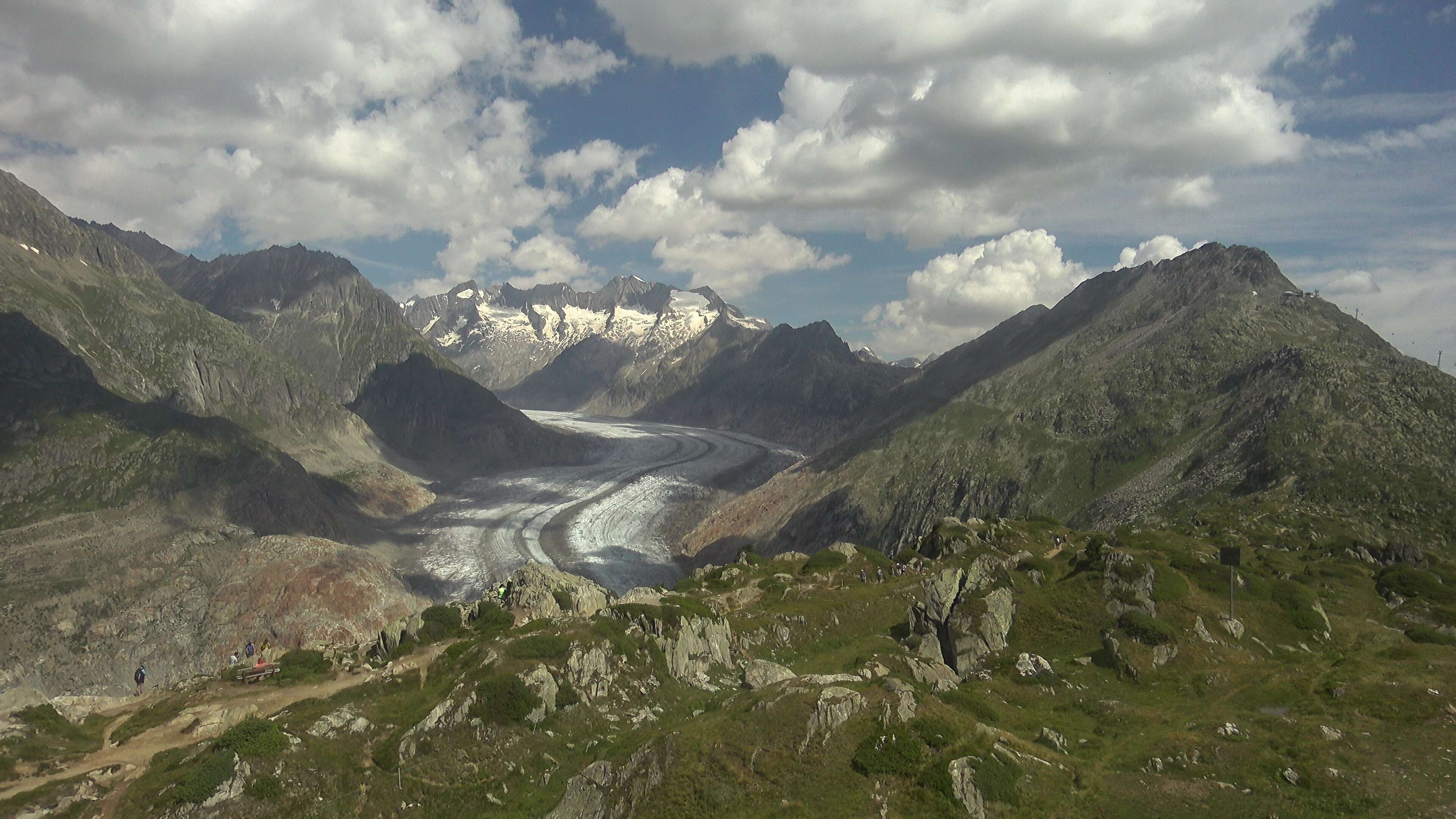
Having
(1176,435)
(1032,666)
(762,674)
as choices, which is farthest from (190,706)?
(1176,435)

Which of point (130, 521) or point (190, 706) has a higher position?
point (130, 521)

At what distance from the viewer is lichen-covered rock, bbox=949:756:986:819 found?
78.5 ft

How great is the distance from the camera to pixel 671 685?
4172 cm

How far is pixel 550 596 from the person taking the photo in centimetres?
6031

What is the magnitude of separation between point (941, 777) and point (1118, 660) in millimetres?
20135

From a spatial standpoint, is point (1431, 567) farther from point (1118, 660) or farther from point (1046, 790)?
point (1046, 790)

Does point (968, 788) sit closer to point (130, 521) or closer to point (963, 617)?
point (963, 617)

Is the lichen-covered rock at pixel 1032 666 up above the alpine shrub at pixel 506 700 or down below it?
below

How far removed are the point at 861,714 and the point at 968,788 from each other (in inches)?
195

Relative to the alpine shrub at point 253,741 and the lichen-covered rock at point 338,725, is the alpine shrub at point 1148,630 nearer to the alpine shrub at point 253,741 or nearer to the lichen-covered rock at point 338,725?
the lichen-covered rock at point 338,725

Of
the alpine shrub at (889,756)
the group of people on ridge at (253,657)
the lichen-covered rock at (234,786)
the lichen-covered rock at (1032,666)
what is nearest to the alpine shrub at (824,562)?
the lichen-covered rock at (1032,666)

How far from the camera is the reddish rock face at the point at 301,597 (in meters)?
104

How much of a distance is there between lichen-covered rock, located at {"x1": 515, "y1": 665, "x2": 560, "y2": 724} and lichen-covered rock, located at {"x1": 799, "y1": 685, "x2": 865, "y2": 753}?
14.5m

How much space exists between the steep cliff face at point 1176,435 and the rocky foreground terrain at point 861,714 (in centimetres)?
4130
